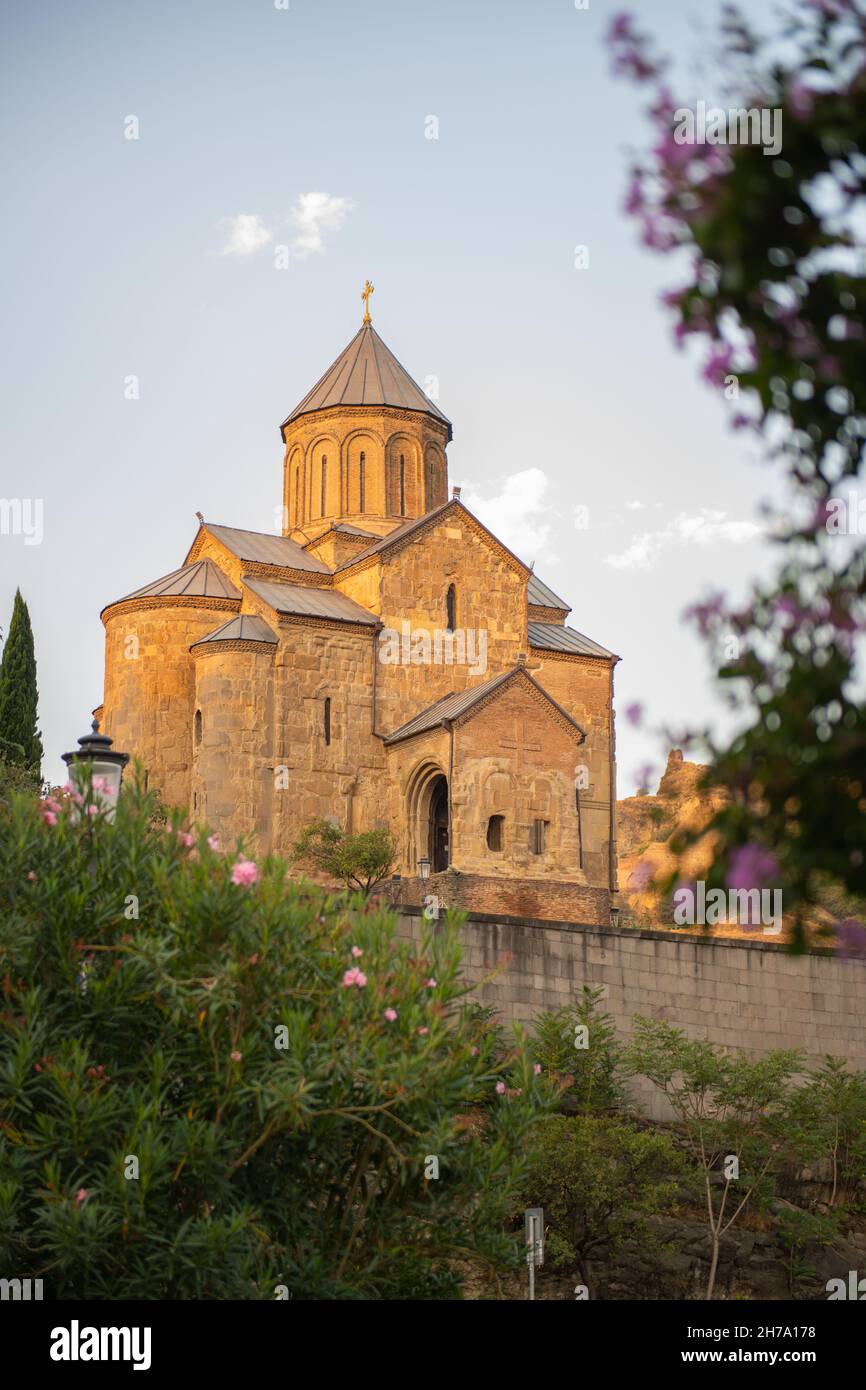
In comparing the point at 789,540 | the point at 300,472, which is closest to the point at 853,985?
the point at 789,540

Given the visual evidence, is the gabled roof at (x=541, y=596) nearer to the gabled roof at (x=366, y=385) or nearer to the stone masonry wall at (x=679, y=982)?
the gabled roof at (x=366, y=385)

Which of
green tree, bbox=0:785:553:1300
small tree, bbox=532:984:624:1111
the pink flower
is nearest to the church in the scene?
small tree, bbox=532:984:624:1111

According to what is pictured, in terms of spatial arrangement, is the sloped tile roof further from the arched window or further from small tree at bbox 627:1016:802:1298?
small tree at bbox 627:1016:802:1298

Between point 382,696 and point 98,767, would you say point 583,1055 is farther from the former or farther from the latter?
point 382,696

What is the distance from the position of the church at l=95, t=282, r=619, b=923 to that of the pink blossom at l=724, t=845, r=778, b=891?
2955 cm

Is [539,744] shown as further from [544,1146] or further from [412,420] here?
[544,1146]

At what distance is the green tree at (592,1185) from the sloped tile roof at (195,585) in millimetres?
22956

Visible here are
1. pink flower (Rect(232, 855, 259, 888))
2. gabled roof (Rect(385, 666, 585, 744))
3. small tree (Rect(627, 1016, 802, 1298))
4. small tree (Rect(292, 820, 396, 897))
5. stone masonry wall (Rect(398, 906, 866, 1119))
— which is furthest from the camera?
gabled roof (Rect(385, 666, 585, 744))

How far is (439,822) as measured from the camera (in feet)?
126

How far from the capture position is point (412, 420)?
4509 centimetres

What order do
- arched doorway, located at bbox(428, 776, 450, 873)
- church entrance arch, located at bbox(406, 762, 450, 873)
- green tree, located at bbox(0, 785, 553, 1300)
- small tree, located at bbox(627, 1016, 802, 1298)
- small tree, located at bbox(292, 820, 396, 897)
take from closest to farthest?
green tree, located at bbox(0, 785, 553, 1300) < small tree, located at bbox(627, 1016, 802, 1298) < small tree, located at bbox(292, 820, 396, 897) < church entrance arch, located at bbox(406, 762, 450, 873) < arched doorway, located at bbox(428, 776, 450, 873)

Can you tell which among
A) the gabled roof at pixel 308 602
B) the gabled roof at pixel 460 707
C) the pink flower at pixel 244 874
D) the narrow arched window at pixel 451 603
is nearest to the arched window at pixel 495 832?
the gabled roof at pixel 460 707

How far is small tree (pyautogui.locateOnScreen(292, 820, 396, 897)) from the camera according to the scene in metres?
34.8

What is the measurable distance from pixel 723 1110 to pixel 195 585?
22.4m
